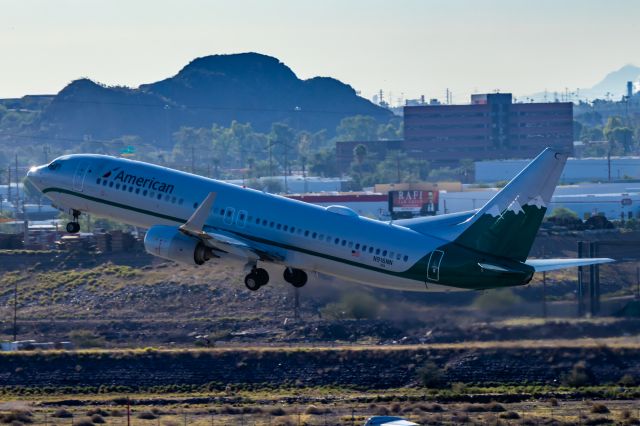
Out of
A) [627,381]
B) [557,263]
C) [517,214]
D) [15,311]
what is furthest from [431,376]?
[15,311]

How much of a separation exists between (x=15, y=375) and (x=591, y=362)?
3802cm

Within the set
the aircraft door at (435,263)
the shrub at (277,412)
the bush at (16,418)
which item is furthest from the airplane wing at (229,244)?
the bush at (16,418)

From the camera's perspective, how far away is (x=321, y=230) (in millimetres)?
74688

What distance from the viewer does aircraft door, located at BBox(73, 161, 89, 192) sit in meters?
82.4

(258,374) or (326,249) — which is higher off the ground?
(326,249)

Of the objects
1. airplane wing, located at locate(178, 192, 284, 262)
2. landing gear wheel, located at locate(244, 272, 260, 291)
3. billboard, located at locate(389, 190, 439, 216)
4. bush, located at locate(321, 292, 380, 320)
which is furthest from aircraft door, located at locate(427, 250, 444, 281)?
billboard, located at locate(389, 190, 439, 216)

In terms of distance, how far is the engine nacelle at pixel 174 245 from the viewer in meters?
76.8

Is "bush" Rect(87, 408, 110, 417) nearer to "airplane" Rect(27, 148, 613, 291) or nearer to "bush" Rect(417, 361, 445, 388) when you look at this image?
"airplane" Rect(27, 148, 613, 291)

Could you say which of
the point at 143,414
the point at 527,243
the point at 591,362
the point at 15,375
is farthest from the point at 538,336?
the point at 15,375

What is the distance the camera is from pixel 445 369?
95.6m

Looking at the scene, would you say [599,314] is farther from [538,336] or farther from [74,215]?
[74,215]

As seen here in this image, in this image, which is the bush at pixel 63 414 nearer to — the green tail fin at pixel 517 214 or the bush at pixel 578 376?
the green tail fin at pixel 517 214

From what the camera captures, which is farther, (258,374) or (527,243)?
(258,374)

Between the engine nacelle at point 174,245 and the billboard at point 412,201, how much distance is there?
109516mm
